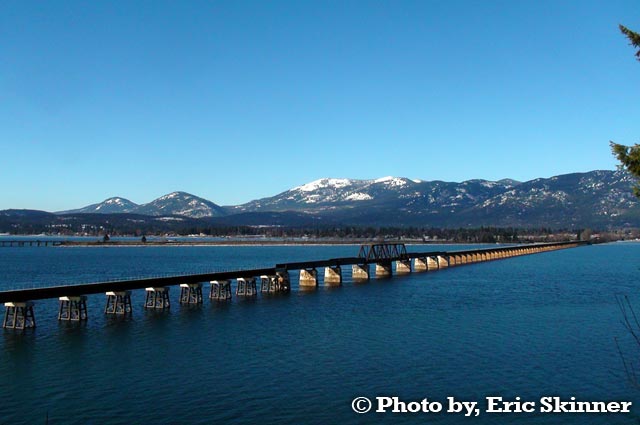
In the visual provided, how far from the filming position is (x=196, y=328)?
2120 inches

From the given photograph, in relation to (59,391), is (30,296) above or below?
above

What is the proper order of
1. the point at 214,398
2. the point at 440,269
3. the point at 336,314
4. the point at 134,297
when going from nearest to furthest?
1. the point at 214,398
2. the point at 336,314
3. the point at 134,297
4. the point at 440,269

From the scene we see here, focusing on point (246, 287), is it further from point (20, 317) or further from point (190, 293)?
point (20, 317)

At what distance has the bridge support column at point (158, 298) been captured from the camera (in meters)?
66.2

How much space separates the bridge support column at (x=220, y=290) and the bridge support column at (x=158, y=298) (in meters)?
8.17

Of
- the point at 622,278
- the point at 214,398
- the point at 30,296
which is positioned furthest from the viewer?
the point at 622,278

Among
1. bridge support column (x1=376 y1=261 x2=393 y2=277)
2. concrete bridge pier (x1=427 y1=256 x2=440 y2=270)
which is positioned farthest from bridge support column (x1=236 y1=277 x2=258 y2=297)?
concrete bridge pier (x1=427 y1=256 x2=440 y2=270)

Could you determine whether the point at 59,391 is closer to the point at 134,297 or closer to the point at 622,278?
the point at 134,297

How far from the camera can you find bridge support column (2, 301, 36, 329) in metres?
51.5

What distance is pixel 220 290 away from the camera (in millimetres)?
76812

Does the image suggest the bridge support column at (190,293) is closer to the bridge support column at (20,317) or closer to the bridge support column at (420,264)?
the bridge support column at (20,317)

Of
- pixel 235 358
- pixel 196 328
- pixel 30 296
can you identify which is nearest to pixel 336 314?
pixel 196 328

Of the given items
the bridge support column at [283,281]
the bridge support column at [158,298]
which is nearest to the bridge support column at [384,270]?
the bridge support column at [283,281]

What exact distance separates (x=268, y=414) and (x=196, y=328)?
24.7 metres
